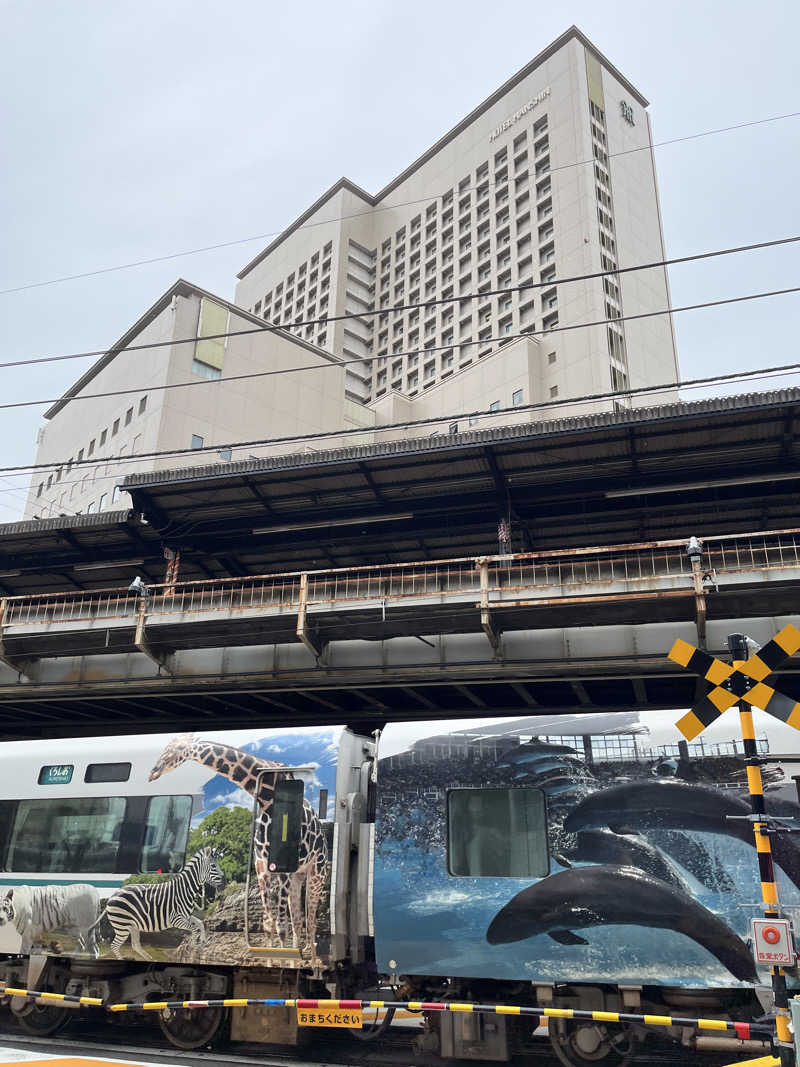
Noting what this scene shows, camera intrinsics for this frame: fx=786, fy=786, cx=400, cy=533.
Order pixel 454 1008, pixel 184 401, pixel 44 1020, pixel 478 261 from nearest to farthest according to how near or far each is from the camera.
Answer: pixel 454 1008 → pixel 44 1020 → pixel 184 401 → pixel 478 261

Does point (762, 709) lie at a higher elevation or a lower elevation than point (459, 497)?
lower

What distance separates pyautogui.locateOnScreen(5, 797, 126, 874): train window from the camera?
10617 mm

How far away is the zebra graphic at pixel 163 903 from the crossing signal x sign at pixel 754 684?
248 inches

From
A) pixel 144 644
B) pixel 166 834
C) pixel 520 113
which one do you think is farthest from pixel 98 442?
pixel 520 113

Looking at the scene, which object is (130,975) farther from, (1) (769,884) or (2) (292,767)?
(1) (769,884)

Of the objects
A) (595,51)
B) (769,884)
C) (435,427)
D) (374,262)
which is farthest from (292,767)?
(374,262)

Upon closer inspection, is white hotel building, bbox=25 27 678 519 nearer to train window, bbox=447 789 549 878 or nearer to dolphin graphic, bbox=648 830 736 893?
train window, bbox=447 789 549 878

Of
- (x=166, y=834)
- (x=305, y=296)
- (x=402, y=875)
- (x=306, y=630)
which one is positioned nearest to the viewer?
(x=402, y=875)

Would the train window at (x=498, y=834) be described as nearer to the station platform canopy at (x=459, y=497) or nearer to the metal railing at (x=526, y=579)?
the metal railing at (x=526, y=579)

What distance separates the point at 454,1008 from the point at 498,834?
1805 millimetres

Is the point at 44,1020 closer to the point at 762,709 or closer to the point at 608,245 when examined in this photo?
the point at 762,709

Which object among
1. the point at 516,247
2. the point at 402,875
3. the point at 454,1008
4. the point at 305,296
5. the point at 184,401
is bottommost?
the point at 454,1008

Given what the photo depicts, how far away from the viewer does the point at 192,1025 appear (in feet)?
32.6

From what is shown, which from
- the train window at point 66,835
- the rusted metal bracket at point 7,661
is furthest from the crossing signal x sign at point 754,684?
the rusted metal bracket at point 7,661
